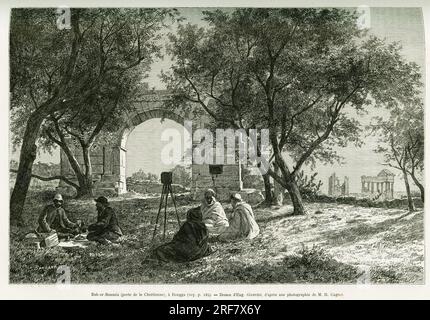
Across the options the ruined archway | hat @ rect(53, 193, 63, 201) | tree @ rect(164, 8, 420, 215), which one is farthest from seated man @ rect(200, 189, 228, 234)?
hat @ rect(53, 193, 63, 201)

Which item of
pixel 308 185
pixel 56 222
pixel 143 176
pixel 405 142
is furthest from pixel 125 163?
pixel 405 142

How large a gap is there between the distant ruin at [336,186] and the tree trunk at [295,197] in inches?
17.0

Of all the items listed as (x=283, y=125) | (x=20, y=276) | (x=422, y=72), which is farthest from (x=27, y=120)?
(x=422, y=72)

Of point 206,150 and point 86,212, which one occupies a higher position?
point 206,150

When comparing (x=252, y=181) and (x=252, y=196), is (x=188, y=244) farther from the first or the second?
(x=252, y=181)

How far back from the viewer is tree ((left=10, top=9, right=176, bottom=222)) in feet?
21.0

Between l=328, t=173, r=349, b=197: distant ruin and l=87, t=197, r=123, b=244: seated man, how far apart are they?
3.04 m

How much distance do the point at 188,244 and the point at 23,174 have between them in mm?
2521

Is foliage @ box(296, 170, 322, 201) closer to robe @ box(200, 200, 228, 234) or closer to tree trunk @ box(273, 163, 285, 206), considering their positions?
tree trunk @ box(273, 163, 285, 206)

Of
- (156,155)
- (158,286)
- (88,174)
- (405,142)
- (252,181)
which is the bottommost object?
(158,286)

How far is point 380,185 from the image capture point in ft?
21.2
